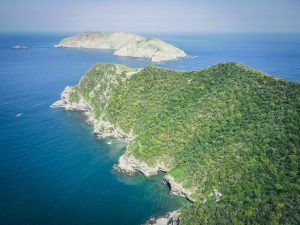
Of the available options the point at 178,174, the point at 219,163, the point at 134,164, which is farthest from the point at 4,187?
the point at 219,163

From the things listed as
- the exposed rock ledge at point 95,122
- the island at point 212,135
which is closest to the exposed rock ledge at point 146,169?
the island at point 212,135

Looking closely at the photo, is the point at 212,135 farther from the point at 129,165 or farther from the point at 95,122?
the point at 95,122

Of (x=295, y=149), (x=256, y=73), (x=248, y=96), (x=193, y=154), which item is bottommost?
(x=193, y=154)

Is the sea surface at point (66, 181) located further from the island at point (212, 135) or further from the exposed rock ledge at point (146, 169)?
the island at point (212, 135)

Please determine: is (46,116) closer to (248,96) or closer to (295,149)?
(248,96)

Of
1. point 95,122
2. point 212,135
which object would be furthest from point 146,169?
point 95,122

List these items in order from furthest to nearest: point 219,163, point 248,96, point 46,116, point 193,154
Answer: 1. point 46,116
2. point 248,96
3. point 193,154
4. point 219,163

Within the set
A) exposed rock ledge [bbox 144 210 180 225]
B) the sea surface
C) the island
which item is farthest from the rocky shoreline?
the sea surface

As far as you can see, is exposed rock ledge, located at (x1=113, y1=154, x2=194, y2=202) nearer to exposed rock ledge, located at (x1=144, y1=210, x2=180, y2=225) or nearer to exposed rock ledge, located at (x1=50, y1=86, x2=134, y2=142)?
exposed rock ledge, located at (x1=144, y1=210, x2=180, y2=225)
